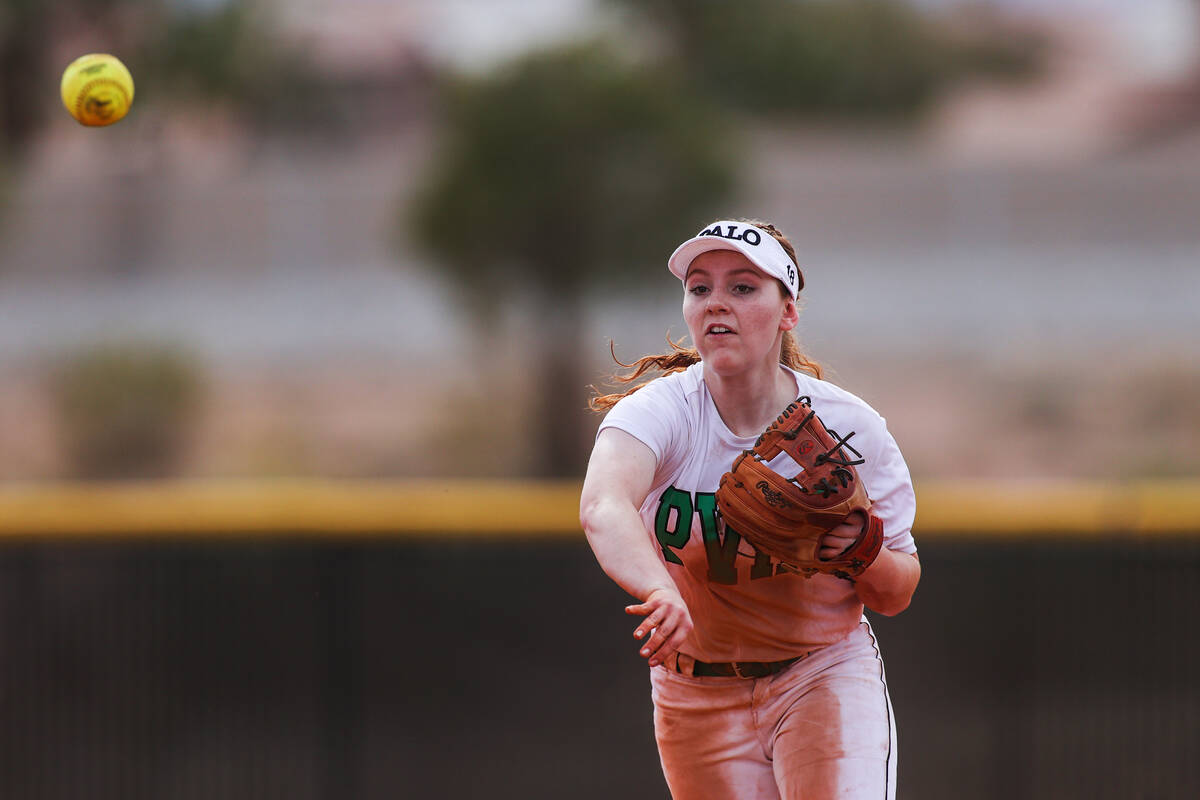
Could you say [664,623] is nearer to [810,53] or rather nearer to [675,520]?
[675,520]

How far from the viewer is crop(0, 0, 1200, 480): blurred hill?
18.5 meters

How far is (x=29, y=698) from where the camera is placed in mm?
7621

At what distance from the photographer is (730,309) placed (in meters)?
3.46

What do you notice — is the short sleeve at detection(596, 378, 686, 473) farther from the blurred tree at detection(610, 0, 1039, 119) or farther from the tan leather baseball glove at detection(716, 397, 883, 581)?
the blurred tree at detection(610, 0, 1039, 119)

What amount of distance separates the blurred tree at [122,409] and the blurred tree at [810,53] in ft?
42.9

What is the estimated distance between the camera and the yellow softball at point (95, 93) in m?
3.90

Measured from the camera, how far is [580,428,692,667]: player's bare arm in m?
3.01

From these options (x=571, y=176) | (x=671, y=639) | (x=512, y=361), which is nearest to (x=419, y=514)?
(x=671, y=639)

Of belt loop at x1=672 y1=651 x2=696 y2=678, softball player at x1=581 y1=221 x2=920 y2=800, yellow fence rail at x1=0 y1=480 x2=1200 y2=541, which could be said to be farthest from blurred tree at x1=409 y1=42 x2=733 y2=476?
belt loop at x1=672 y1=651 x2=696 y2=678

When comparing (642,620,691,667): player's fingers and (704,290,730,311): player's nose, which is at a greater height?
(704,290,730,311): player's nose

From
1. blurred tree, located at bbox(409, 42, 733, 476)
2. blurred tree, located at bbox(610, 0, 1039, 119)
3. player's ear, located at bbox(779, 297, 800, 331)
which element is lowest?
player's ear, located at bbox(779, 297, 800, 331)

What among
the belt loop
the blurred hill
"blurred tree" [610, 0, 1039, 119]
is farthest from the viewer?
"blurred tree" [610, 0, 1039, 119]

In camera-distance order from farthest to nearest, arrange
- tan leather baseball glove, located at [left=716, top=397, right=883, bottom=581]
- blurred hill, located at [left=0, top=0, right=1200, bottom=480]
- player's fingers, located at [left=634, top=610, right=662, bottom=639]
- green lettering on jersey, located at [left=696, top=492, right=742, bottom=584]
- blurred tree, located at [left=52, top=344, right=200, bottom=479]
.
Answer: blurred hill, located at [left=0, top=0, right=1200, bottom=480] → blurred tree, located at [left=52, top=344, right=200, bottom=479] → green lettering on jersey, located at [left=696, top=492, right=742, bottom=584] → tan leather baseball glove, located at [left=716, top=397, right=883, bottom=581] → player's fingers, located at [left=634, top=610, right=662, bottom=639]

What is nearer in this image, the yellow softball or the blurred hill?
the yellow softball
